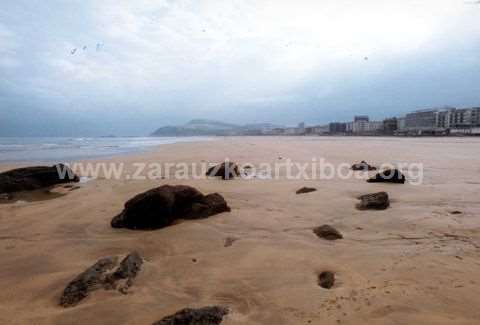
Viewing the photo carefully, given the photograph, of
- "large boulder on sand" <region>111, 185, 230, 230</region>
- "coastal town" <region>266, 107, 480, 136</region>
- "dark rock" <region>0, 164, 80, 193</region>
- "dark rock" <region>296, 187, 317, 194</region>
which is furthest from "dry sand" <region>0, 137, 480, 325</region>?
Answer: "coastal town" <region>266, 107, 480, 136</region>

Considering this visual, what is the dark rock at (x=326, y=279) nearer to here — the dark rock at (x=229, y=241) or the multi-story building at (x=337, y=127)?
the dark rock at (x=229, y=241)

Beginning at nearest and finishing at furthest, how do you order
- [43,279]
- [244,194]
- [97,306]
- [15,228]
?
[97,306], [43,279], [15,228], [244,194]

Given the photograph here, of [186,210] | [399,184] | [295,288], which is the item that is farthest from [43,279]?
[399,184]

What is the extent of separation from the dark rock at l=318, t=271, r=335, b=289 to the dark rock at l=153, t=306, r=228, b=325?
1.08 m

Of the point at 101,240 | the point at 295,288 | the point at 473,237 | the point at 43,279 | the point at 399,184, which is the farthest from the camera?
the point at 399,184

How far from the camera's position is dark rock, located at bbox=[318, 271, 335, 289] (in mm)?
2853

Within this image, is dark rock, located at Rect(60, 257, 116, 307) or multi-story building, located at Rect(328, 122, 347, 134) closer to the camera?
dark rock, located at Rect(60, 257, 116, 307)

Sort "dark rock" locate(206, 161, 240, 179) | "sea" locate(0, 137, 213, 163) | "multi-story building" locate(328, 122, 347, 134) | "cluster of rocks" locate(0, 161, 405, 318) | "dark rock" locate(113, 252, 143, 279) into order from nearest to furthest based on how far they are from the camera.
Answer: "cluster of rocks" locate(0, 161, 405, 318)
"dark rock" locate(113, 252, 143, 279)
"dark rock" locate(206, 161, 240, 179)
"sea" locate(0, 137, 213, 163)
"multi-story building" locate(328, 122, 347, 134)

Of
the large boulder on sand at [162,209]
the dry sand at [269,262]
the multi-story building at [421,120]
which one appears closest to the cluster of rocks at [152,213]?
the large boulder on sand at [162,209]

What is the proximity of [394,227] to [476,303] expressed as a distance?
1.89 meters

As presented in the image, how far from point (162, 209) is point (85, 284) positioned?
1.94 metres

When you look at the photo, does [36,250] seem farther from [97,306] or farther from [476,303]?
[476,303]

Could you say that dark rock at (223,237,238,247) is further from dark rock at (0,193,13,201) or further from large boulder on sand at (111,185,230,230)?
dark rock at (0,193,13,201)

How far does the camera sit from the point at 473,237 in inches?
148
